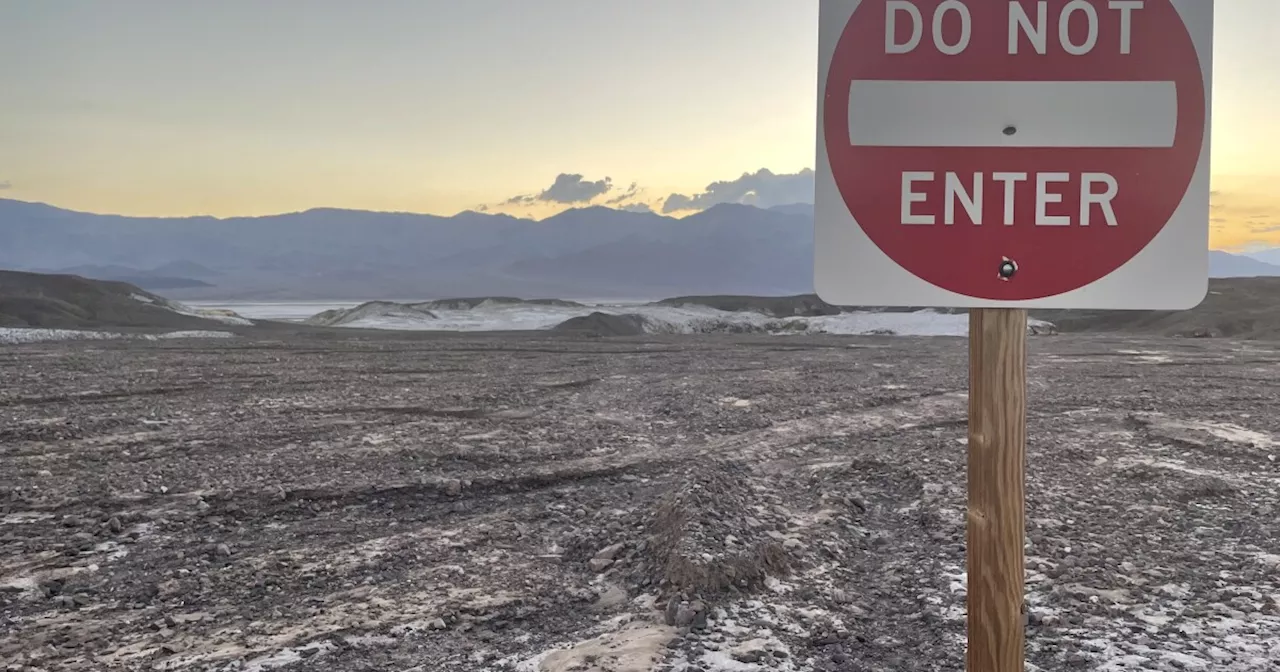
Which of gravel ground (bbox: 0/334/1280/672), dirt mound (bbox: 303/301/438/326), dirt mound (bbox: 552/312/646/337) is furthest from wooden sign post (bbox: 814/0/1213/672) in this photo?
dirt mound (bbox: 303/301/438/326)

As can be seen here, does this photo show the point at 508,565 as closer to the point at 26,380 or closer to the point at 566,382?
the point at 566,382

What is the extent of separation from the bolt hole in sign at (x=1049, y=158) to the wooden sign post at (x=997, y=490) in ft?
0.30

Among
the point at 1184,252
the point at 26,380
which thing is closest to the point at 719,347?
the point at 26,380

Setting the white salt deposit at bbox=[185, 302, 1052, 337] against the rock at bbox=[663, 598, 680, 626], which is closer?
the rock at bbox=[663, 598, 680, 626]

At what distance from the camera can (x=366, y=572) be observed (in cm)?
454

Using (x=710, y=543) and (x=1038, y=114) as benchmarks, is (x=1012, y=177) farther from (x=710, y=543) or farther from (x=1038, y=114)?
(x=710, y=543)

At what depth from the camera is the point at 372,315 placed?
4428cm

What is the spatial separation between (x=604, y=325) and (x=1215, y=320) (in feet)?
91.1

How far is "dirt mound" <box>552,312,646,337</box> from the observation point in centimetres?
3775

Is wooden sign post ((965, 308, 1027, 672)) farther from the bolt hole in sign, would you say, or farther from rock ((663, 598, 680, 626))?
rock ((663, 598, 680, 626))

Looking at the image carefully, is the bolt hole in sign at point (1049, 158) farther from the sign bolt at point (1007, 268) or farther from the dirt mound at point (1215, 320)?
the dirt mound at point (1215, 320)

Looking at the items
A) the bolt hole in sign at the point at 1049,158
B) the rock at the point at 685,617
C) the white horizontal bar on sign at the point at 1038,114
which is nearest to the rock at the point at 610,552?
the rock at the point at 685,617

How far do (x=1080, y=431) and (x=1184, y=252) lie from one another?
28.8ft

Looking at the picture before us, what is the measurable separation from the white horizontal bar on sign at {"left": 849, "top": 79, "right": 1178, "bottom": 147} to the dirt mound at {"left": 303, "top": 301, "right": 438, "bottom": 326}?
43713 mm
